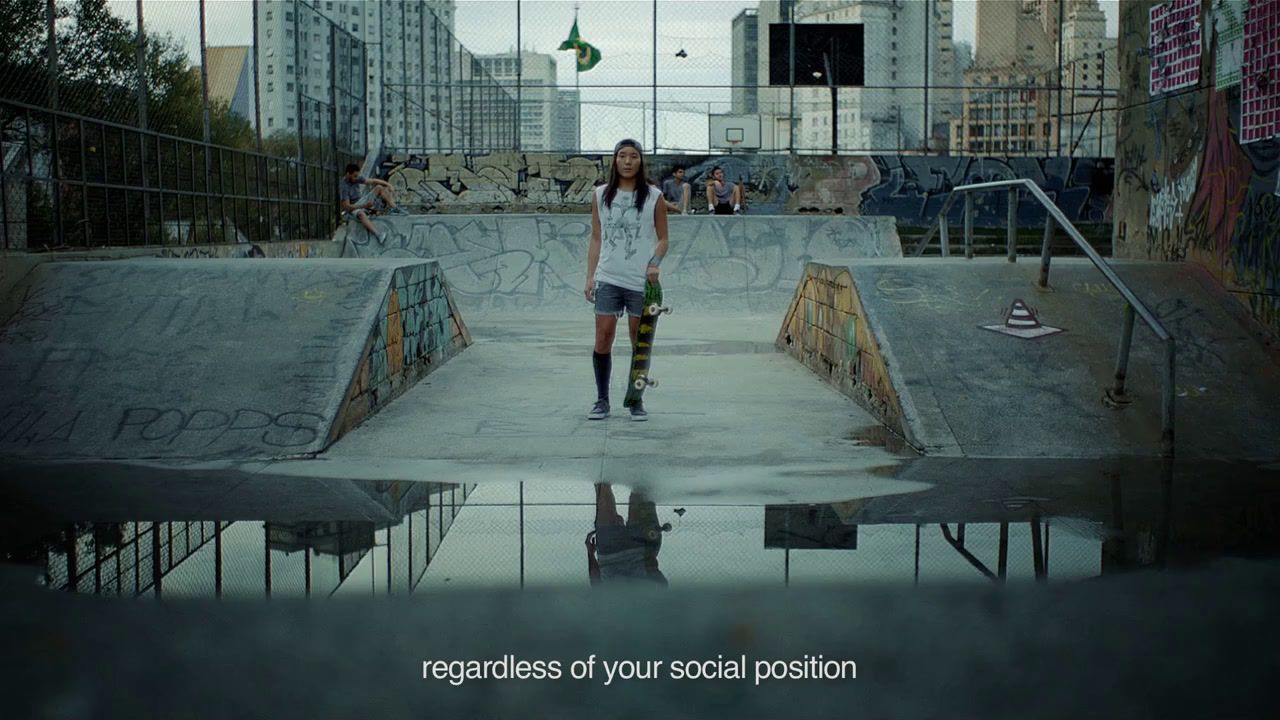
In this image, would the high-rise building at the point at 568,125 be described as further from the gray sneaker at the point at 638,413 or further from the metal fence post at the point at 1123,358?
the metal fence post at the point at 1123,358

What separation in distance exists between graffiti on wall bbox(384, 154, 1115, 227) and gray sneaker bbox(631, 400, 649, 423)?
2007 cm

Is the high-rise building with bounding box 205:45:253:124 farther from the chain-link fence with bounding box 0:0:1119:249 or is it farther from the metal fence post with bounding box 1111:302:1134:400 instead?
the metal fence post with bounding box 1111:302:1134:400

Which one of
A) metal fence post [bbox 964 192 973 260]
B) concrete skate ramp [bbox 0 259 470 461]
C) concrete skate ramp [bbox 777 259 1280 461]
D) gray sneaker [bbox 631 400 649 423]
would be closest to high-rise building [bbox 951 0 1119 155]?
metal fence post [bbox 964 192 973 260]

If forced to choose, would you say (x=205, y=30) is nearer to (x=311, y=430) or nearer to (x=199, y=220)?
(x=199, y=220)

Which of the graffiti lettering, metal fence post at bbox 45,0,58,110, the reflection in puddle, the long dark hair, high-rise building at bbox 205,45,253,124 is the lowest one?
the reflection in puddle

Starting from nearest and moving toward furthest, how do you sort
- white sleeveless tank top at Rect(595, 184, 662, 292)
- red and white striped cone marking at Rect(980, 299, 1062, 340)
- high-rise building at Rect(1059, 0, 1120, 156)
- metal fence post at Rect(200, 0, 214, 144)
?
white sleeveless tank top at Rect(595, 184, 662, 292), red and white striped cone marking at Rect(980, 299, 1062, 340), metal fence post at Rect(200, 0, 214, 144), high-rise building at Rect(1059, 0, 1120, 156)

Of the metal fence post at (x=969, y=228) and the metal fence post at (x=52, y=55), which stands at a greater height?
the metal fence post at (x=52, y=55)

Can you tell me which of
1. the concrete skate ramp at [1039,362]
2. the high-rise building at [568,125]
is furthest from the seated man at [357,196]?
the concrete skate ramp at [1039,362]

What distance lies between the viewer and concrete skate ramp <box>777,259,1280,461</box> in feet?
23.4

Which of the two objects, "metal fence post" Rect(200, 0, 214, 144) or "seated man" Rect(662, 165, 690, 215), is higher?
"metal fence post" Rect(200, 0, 214, 144)

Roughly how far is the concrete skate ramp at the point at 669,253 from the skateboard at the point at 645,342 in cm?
1055

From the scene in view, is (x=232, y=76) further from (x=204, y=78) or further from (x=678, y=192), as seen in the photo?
(x=678, y=192)

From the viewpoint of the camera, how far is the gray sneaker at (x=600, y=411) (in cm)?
809

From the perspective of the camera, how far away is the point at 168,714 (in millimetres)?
3227
